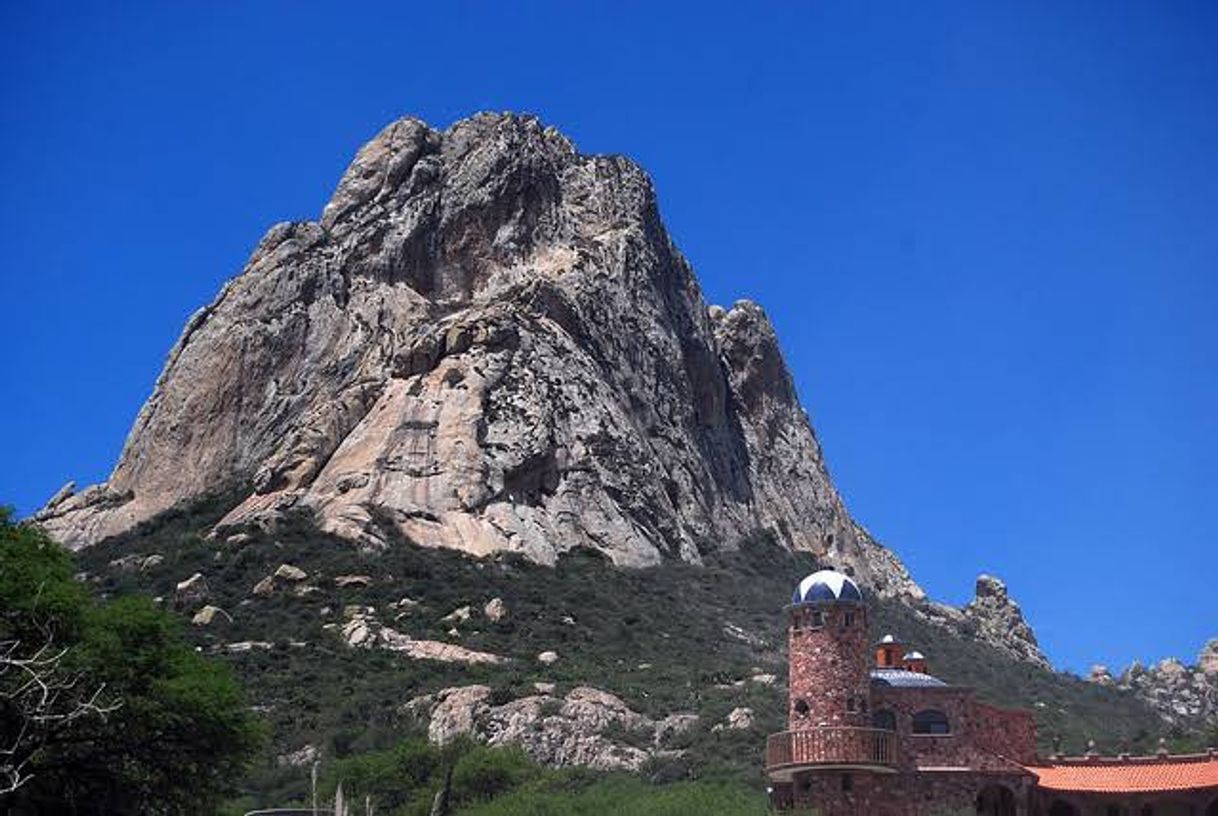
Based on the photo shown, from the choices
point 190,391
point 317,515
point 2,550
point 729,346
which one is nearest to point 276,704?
point 317,515

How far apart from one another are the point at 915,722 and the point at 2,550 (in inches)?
960

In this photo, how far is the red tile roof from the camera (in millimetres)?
52562

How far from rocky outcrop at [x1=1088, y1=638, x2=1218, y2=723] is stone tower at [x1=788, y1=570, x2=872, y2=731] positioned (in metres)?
65.5

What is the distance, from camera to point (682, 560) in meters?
110

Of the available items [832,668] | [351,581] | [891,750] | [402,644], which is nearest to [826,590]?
[832,668]

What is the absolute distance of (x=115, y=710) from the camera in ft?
142

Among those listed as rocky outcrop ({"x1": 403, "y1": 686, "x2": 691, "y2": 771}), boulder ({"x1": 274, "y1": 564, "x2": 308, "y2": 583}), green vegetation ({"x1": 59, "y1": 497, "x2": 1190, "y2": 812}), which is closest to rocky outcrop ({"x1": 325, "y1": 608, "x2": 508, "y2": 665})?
green vegetation ({"x1": 59, "y1": 497, "x2": 1190, "y2": 812})

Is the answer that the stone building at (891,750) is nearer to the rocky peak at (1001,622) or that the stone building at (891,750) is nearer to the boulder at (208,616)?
the boulder at (208,616)

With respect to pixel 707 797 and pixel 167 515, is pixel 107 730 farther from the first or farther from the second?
pixel 167 515

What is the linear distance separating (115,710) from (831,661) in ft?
59.2

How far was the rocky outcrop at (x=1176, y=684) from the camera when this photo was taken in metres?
114

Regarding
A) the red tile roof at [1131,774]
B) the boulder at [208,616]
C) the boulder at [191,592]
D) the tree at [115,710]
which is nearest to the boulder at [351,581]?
the boulder at [208,616]

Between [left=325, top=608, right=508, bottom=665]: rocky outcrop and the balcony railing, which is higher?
[left=325, top=608, right=508, bottom=665]: rocky outcrop

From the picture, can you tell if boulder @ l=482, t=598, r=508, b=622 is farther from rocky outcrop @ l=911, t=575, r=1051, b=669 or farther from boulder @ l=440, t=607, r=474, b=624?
rocky outcrop @ l=911, t=575, r=1051, b=669
